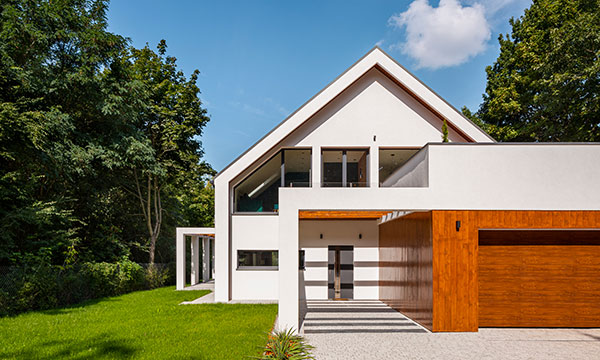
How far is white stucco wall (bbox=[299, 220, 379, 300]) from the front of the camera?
534 inches

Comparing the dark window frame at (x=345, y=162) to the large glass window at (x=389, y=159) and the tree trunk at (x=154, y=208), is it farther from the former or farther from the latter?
the tree trunk at (x=154, y=208)

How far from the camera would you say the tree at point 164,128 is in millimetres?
20422

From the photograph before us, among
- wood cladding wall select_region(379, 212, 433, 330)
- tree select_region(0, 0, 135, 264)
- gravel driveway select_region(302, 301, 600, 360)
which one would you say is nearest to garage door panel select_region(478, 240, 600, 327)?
gravel driveway select_region(302, 301, 600, 360)

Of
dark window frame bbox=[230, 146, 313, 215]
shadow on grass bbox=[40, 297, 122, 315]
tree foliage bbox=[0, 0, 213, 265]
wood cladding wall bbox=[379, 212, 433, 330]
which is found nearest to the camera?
wood cladding wall bbox=[379, 212, 433, 330]

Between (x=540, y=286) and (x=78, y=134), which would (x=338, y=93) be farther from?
(x=78, y=134)

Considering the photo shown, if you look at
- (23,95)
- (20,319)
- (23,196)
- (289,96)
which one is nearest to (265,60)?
(289,96)

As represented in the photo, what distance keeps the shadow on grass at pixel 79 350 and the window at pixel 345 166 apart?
346 inches

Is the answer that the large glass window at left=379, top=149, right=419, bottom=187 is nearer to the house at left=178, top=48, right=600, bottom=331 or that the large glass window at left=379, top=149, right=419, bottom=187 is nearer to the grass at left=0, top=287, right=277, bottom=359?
the house at left=178, top=48, right=600, bottom=331

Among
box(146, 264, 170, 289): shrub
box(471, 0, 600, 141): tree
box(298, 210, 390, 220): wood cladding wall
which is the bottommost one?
box(146, 264, 170, 289): shrub

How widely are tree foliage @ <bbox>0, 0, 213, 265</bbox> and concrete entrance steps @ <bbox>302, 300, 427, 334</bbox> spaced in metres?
10.6

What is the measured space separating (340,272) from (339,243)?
44.4 inches

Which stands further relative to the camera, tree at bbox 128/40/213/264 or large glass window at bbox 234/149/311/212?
tree at bbox 128/40/213/264

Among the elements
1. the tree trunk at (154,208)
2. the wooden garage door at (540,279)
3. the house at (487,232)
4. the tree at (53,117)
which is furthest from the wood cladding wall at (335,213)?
the tree trunk at (154,208)

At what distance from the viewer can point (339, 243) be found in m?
13.7
